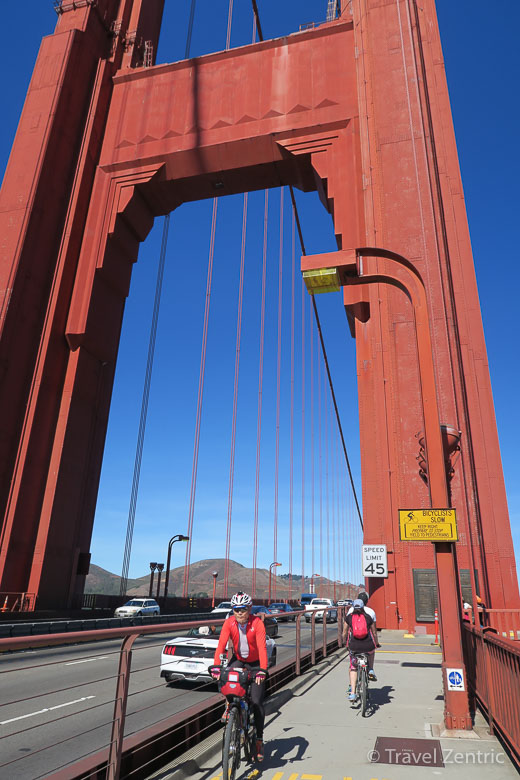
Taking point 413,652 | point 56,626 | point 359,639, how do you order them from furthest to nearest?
point 56,626
point 413,652
point 359,639

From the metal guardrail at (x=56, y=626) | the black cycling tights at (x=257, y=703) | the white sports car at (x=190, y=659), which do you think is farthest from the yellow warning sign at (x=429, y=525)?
the metal guardrail at (x=56, y=626)

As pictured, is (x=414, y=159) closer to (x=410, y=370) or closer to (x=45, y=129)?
(x=410, y=370)

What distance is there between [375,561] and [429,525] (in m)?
11.2

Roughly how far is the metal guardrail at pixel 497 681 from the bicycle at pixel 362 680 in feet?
4.72

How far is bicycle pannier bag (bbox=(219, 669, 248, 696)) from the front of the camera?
458 cm

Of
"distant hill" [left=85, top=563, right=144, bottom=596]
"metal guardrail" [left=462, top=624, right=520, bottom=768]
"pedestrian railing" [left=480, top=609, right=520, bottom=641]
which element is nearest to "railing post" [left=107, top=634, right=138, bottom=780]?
"metal guardrail" [left=462, top=624, right=520, bottom=768]

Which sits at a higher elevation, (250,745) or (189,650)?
(189,650)

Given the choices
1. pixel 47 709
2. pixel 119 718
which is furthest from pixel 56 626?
pixel 119 718

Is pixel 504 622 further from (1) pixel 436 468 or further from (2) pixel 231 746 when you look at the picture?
(2) pixel 231 746

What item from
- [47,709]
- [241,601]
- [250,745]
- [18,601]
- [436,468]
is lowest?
[47,709]

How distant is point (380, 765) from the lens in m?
4.76

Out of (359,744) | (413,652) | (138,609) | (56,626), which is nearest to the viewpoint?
(359,744)

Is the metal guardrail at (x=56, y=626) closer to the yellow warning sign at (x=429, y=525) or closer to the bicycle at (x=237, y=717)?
the bicycle at (x=237, y=717)

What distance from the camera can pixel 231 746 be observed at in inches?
172
